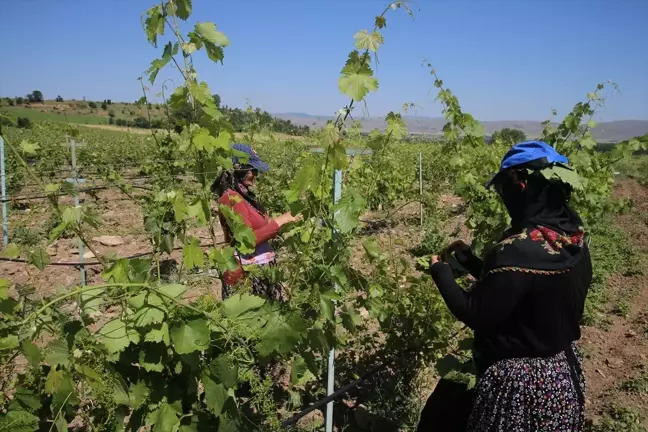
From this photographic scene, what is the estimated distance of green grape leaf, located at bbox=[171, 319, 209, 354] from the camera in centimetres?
139

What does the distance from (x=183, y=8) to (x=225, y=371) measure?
114cm

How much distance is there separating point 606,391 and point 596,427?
2.29ft

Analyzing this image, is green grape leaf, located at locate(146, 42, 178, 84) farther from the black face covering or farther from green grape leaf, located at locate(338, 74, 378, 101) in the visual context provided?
the black face covering

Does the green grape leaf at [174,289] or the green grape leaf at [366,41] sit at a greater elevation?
the green grape leaf at [366,41]

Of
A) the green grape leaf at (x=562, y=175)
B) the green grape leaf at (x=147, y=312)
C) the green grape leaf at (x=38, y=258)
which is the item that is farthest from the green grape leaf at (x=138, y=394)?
the green grape leaf at (x=562, y=175)

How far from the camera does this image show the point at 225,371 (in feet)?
5.19

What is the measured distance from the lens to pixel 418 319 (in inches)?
111

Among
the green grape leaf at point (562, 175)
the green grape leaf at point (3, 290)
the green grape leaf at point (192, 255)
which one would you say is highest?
the green grape leaf at point (562, 175)

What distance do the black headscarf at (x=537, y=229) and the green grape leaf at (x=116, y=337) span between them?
127cm

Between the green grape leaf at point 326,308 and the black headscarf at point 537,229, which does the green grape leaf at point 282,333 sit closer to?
the green grape leaf at point 326,308

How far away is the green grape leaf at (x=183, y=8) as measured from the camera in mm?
1363

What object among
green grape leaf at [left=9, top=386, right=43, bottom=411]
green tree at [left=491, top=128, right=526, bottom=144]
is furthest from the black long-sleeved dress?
green tree at [left=491, top=128, right=526, bottom=144]

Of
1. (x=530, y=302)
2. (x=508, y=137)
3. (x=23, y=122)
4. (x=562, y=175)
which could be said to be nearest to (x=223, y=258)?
(x=530, y=302)

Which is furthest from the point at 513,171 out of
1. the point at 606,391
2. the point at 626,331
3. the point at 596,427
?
the point at 626,331
